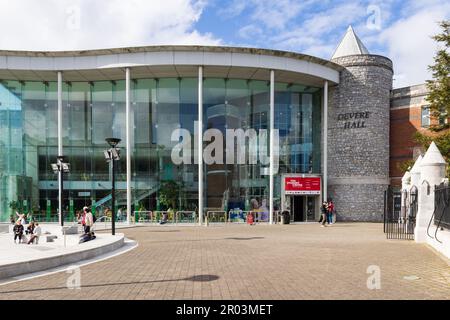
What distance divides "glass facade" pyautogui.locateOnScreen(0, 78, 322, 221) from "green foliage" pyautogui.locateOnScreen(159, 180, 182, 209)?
0.28 ft

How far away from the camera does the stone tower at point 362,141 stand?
30.2 m

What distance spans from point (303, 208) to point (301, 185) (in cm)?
222

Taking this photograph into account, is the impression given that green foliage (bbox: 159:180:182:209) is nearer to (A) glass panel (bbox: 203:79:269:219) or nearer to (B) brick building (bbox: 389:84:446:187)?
(A) glass panel (bbox: 203:79:269:219)

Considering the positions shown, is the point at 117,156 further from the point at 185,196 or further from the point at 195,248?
the point at 185,196

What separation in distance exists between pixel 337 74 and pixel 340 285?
89.3ft

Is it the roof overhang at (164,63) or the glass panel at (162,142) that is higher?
the roof overhang at (164,63)

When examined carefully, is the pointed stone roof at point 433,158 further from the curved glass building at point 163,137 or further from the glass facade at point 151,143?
the glass facade at point 151,143

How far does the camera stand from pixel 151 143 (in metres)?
30.0

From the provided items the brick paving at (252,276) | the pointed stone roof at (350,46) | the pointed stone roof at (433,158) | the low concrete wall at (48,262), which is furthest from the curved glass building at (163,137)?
the low concrete wall at (48,262)

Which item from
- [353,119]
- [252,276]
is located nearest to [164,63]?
[353,119]

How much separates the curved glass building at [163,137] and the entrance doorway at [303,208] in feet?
0.29

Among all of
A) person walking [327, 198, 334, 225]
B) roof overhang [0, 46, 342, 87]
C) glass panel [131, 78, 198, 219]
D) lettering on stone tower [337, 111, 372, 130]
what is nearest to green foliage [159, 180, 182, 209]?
glass panel [131, 78, 198, 219]

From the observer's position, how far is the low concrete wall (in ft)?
25.2
